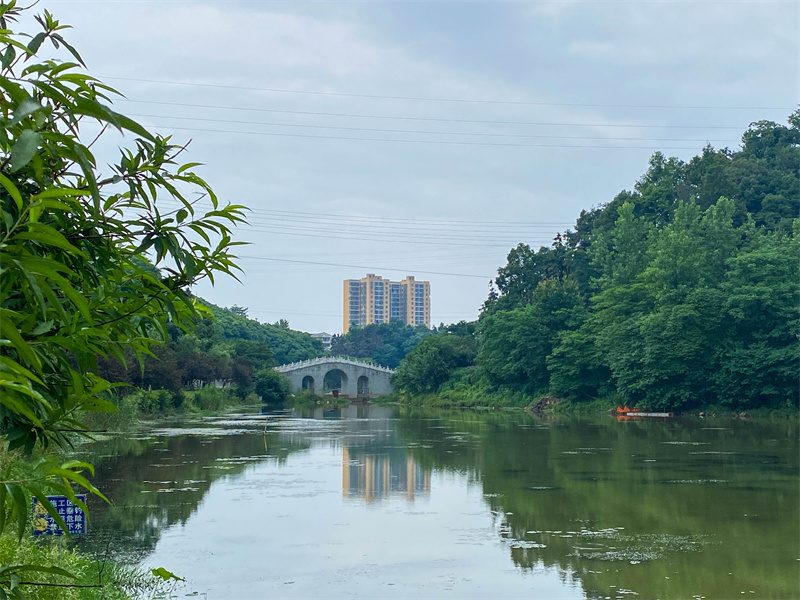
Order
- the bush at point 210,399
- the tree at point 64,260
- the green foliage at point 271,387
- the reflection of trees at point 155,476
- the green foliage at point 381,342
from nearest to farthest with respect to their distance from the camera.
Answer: the tree at point 64,260, the reflection of trees at point 155,476, the bush at point 210,399, the green foliage at point 271,387, the green foliage at point 381,342

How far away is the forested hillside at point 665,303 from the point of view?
29781 mm

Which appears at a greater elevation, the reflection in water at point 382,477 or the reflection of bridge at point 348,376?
the reflection of bridge at point 348,376

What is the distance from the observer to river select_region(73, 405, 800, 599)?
23.4 feet

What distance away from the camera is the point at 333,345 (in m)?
105

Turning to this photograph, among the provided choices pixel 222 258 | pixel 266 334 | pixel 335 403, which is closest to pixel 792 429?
pixel 222 258

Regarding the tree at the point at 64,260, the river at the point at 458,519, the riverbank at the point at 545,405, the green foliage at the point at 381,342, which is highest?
the green foliage at the point at 381,342

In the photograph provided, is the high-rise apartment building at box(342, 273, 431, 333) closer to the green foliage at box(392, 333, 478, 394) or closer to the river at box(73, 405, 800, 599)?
the green foliage at box(392, 333, 478, 394)

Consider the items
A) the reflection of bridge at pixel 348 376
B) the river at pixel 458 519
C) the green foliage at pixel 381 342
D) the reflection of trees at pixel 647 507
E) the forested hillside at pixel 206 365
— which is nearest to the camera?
the river at pixel 458 519

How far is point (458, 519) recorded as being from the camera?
10.0m

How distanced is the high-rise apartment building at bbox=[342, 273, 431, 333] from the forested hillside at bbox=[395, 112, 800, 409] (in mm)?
107079

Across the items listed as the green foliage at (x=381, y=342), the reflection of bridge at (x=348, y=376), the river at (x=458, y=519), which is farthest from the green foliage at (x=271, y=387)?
the green foliage at (x=381, y=342)

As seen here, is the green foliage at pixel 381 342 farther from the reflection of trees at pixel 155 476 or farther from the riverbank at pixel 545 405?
the reflection of trees at pixel 155 476

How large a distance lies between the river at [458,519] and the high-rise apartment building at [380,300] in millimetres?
142439

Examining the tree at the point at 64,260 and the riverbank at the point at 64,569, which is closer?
the tree at the point at 64,260
